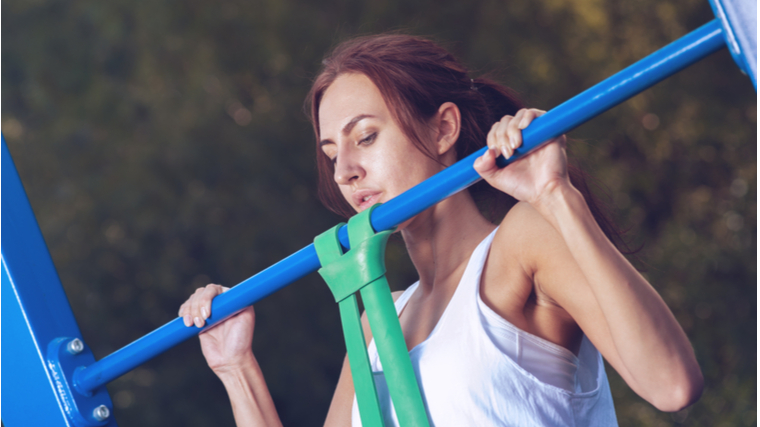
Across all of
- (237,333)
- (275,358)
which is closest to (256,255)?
(275,358)

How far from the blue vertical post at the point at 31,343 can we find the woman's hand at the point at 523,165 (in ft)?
1.89

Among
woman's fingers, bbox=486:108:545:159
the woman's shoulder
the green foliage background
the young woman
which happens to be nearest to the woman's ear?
the young woman

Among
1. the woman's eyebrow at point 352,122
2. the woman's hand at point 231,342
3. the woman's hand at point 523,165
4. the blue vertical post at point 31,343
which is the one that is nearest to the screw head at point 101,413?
the blue vertical post at point 31,343

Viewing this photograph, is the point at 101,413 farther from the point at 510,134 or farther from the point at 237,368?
the point at 510,134

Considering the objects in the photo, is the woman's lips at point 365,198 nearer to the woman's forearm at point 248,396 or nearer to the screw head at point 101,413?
the woman's forearm at point 248,396

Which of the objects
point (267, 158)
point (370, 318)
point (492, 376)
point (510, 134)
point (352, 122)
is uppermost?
point (267, 158)

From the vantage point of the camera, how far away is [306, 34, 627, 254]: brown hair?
897mm

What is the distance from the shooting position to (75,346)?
85 cm

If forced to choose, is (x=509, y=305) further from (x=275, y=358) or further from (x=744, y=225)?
(x=744, y=225)

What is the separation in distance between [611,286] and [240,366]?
0.59 metres

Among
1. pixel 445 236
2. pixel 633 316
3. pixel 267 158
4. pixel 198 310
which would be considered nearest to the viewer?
pixel 633 316

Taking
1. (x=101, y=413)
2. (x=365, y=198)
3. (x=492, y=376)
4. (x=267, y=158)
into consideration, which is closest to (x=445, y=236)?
(x=365, y=198)

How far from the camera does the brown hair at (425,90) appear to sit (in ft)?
2.94

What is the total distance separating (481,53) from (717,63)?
3.33ft
